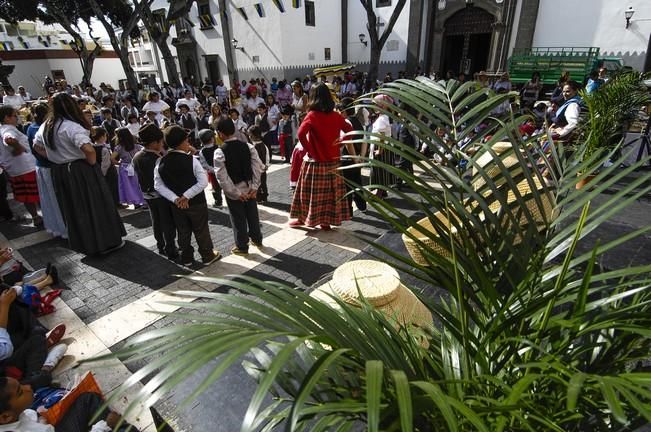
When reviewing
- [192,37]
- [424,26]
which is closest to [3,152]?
[424,26]

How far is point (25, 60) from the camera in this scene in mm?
28969


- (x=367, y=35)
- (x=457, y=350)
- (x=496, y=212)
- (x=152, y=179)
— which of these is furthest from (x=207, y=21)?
(x=457, y=350)

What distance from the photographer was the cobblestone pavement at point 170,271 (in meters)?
1.79

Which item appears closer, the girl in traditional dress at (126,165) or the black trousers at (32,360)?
the black trousers at (32,360)

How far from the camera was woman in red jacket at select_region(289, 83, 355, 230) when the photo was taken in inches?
154

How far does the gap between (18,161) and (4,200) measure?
3.05ft

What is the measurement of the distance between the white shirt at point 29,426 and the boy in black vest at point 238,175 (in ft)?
7.62

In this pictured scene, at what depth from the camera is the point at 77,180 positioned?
151 inches

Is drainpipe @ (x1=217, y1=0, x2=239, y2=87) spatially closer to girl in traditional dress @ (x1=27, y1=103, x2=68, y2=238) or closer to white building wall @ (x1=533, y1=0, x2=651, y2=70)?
white building wall @ (x1=533, y1=0, x2=651, y2=70)

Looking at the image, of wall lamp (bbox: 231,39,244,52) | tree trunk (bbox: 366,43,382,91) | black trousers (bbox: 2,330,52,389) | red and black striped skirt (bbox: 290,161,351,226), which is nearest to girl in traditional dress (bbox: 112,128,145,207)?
red and black striped skirt (bbox: 290,161,351,226)

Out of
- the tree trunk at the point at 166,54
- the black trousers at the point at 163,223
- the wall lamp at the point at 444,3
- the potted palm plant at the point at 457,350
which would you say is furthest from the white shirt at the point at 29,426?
the wall lamp at the point at 444,3

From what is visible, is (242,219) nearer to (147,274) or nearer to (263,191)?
(147,274)

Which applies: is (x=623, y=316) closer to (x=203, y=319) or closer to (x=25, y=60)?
(x=203, y=319)

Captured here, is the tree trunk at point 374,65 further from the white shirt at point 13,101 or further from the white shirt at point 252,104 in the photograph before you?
the white shirt at point 13,101
